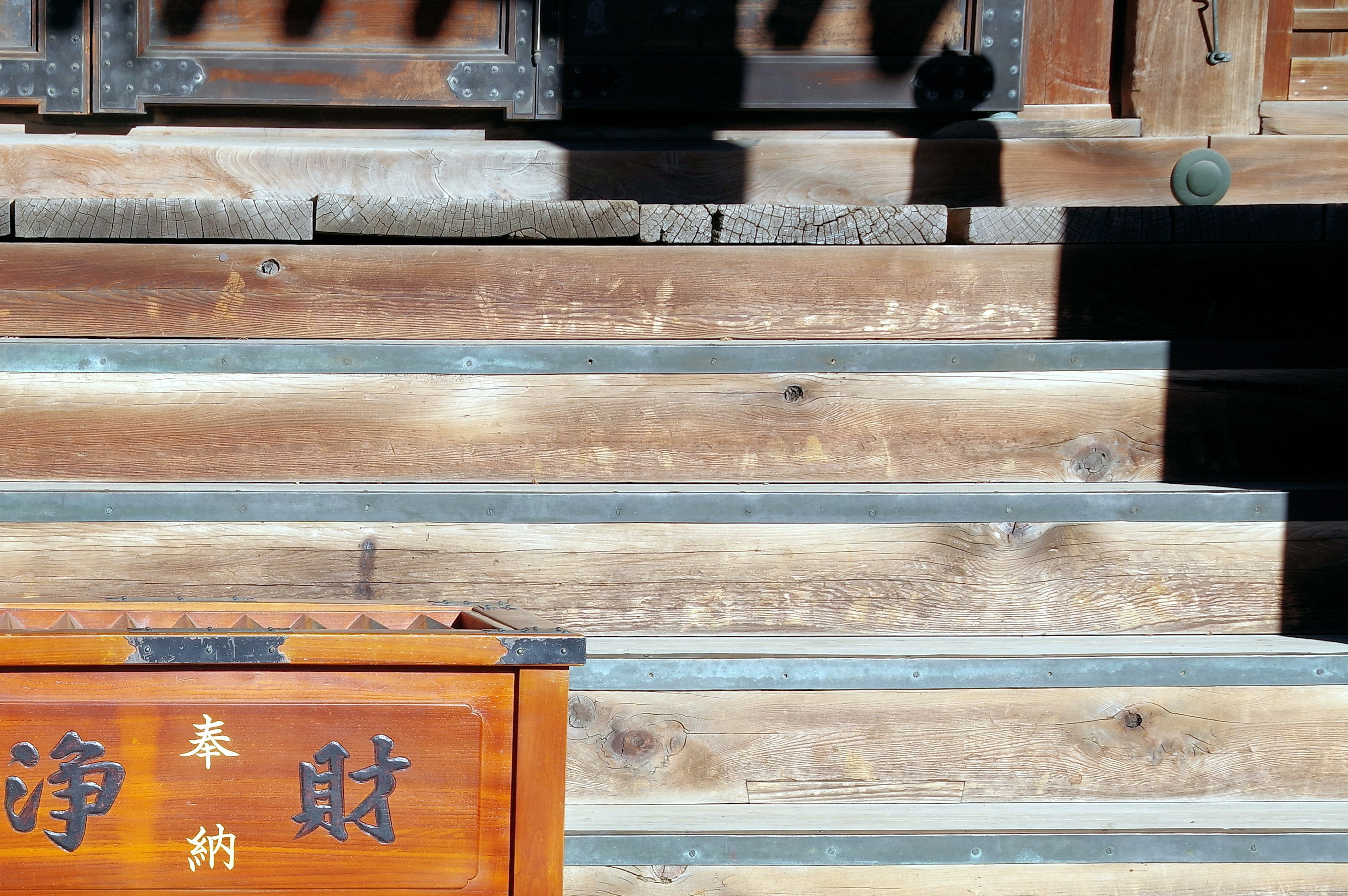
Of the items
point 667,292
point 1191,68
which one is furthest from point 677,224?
point 1191,68

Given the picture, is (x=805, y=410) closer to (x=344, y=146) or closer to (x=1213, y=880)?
(x=1213, y=880)

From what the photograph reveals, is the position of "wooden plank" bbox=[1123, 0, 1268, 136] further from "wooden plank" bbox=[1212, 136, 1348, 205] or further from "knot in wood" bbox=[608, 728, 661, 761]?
"knot in wood" bbox=[608, 728, 661, 761]

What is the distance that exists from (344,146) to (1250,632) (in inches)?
95.7

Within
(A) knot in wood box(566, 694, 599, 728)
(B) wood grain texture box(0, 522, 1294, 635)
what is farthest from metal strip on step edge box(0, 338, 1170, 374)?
(A) knot in wood box(566, 694, 599, 728)

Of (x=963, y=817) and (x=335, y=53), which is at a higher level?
(x=335, y=53)

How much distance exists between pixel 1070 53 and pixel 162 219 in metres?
2.37

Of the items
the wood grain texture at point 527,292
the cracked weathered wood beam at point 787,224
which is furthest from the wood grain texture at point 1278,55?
the cracked weathered wood beam at point 787,224

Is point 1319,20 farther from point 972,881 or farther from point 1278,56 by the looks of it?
point 972,881

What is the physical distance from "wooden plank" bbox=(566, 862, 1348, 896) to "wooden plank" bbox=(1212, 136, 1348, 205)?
1784 millimetres

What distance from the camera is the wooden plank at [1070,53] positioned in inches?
113

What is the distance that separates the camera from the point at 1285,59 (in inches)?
114

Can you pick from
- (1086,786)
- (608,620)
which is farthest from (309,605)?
(1086,786)

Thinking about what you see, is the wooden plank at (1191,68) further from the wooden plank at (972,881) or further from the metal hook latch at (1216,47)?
the wooden plank at (972,881)

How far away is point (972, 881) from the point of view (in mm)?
1845
